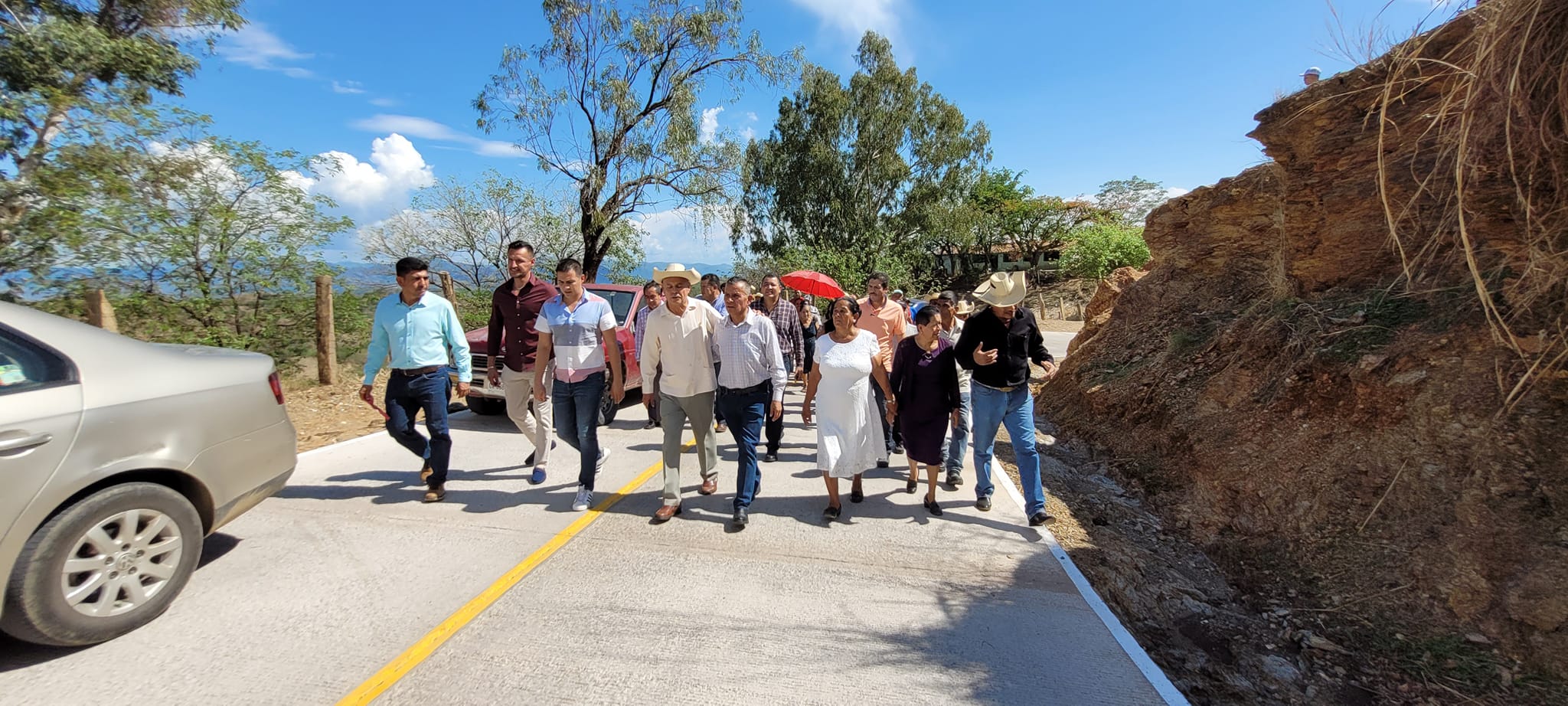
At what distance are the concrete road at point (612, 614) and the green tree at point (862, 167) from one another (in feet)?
90.6

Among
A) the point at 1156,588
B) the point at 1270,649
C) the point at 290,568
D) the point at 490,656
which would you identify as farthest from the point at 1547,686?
the point at 290,568

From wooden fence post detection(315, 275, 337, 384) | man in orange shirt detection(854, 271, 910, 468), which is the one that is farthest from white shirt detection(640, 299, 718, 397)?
wooden fence post detection(315, 275, 337, 384)

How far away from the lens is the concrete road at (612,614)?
2.75m

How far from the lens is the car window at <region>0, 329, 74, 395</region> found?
9.03 feet

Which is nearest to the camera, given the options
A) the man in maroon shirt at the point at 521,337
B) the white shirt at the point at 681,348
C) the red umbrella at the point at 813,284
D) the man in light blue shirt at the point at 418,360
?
the white shirt at the point at 681,348

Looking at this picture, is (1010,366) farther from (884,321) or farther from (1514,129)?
(1514,129)

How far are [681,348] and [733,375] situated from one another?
401 mm

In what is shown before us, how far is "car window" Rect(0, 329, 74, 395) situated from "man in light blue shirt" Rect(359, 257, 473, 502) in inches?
71.0

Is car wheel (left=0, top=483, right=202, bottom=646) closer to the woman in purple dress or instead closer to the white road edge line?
the woman in purple dress

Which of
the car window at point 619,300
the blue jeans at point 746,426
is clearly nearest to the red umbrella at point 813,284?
the car window at point 619,300

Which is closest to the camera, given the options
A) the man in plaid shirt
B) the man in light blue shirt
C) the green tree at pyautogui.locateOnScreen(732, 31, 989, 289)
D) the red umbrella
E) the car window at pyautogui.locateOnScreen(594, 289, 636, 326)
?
the man in light blue shirt

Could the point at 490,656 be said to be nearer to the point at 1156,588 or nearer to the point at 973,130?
the point at 1156,588

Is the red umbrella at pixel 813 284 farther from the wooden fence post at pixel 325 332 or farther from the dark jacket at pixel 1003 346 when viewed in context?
the wooden fence post at pixel 325 332

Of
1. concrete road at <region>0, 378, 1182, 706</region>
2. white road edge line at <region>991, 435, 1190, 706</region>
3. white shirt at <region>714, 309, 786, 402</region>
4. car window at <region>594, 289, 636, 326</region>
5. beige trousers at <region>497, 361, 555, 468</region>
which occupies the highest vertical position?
car window at <region>594, 289, 636, 326</region>
